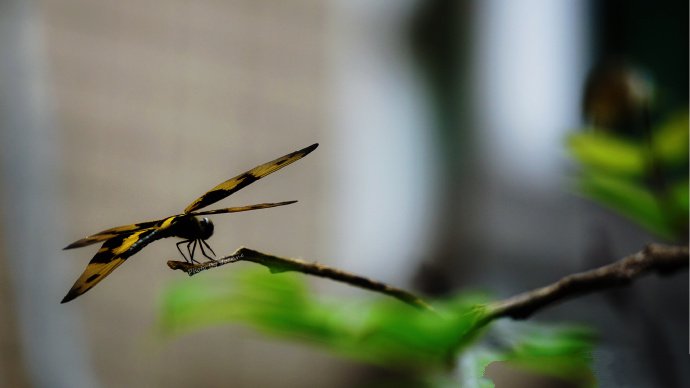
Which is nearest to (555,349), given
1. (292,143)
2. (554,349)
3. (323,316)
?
(554,349)

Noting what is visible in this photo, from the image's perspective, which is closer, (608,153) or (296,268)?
(296,268)

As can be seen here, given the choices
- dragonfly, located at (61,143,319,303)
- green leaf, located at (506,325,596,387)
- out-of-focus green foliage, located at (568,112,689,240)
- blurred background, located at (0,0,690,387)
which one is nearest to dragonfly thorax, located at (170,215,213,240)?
dragonfly, located at (61,143,319,303)

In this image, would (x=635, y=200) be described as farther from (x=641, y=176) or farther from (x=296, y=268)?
(x=296, y=268)

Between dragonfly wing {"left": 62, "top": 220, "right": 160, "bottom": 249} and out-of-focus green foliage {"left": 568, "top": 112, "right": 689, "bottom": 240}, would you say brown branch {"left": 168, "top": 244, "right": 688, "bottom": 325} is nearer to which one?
dragonfly wing {"left": 62, "top": 220, "right": 160, "bottom": 249}

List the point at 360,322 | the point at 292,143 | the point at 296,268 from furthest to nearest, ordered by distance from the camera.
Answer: the point at 292,143 < the point at 360,322 < the point at 296,268

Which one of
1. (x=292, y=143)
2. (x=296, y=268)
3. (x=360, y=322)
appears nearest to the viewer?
(x=296, y=268)

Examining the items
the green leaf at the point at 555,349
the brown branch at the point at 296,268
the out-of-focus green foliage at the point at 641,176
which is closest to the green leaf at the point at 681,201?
the out-of-focus green foliage at the point at 641,176

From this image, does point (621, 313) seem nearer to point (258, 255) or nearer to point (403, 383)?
point (403, 383)

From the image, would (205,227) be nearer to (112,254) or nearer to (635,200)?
(112,254)
